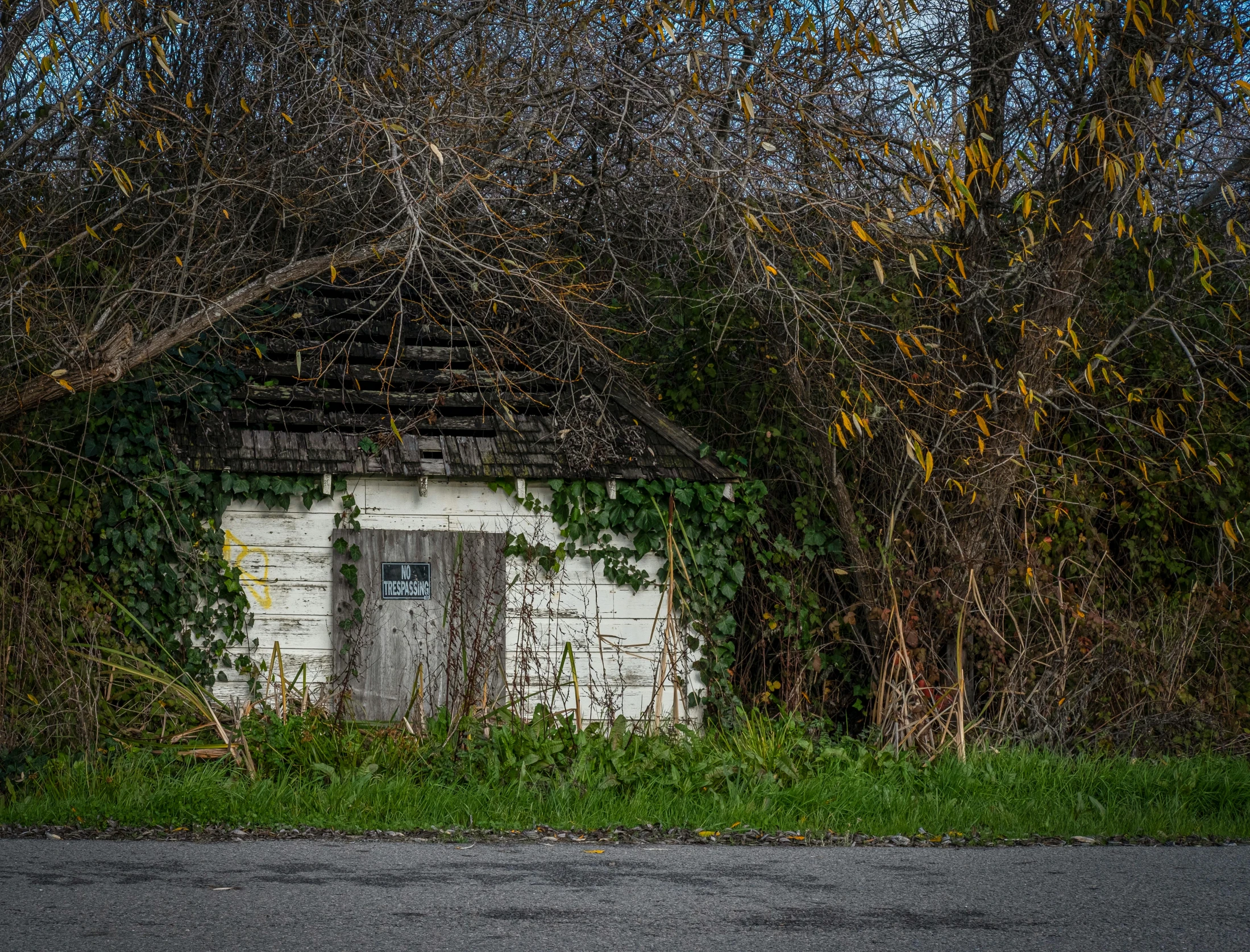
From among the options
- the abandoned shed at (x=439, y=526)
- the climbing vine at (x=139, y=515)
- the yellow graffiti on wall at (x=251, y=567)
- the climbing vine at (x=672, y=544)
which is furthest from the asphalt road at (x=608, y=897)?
the climbing vine at (x=672, y=544)

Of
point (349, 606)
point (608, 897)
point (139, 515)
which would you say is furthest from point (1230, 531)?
point (139, 515)

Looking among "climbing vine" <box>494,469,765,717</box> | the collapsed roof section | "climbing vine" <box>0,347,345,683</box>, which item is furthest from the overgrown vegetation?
"climbing vine" <box>494,469,765,717</box>

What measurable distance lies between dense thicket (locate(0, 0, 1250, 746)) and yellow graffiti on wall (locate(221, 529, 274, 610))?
1.99 m

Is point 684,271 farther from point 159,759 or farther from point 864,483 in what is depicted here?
point 159,759

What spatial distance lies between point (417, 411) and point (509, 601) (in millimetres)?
2014

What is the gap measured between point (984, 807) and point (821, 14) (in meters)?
6.44

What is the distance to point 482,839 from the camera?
24.8 feet

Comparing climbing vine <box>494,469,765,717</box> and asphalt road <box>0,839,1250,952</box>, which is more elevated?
climbing vine <box>494,469,765,717</box>

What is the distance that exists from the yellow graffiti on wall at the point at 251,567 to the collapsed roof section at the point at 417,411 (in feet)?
2.25

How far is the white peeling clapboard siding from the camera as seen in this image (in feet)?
34.1

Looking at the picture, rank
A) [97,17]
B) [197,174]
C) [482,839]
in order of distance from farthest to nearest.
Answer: [197,174], [97,17], [482,839]

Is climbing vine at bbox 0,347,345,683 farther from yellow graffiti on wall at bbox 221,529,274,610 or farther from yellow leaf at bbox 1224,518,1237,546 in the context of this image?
yellow leaf at bbox 1224,518,1237,546

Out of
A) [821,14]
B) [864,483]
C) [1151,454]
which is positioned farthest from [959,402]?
[821,14]

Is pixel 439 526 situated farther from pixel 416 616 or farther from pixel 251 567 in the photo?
pixel 251 567
